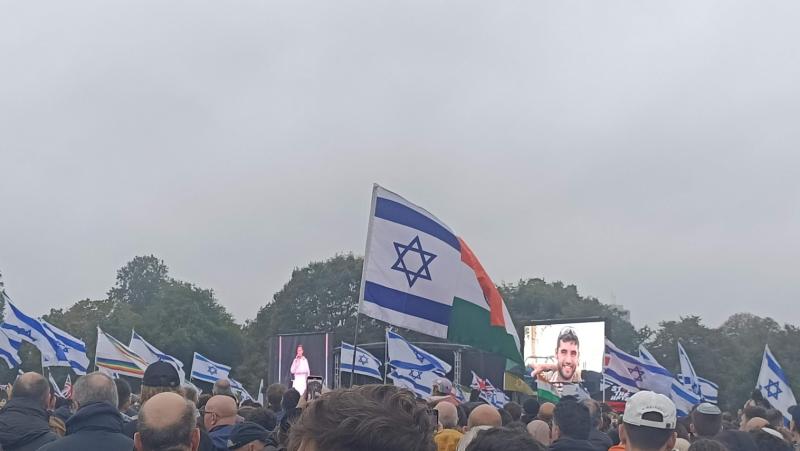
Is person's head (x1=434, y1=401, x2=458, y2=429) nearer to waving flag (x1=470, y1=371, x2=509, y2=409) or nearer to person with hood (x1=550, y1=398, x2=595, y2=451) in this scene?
person with hood (x1=550, y1=398, x2=595, y2=451)

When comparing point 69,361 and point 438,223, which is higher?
point 438,223

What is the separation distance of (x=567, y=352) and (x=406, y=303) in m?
28.5

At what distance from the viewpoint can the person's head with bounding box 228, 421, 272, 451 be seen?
6.26 metres

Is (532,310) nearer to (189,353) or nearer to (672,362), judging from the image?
(672,362)

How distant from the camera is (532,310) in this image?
93250mm

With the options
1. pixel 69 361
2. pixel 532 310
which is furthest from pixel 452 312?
pixel 532 310

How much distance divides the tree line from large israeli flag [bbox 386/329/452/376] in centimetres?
4745

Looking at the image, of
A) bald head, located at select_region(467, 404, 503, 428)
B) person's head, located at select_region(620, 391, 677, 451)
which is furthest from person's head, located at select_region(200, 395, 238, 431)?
person's head, located at select_region(620, 391, 677, 451)

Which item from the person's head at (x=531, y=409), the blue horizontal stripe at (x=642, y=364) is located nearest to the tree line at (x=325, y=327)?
the blue horizontal stripe at (x=642, y=364)

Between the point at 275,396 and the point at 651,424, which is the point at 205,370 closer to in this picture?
the point at 275,396

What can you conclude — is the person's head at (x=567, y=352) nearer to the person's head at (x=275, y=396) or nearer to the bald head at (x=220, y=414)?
the person's head at (x=275, y=396)

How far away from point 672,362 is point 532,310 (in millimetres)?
15919

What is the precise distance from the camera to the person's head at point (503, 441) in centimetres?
361

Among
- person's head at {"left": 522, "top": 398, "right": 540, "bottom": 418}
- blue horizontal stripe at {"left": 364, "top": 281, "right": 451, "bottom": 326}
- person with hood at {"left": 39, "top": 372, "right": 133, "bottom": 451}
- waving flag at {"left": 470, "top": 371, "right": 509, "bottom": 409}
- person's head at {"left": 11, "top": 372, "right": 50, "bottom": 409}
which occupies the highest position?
blue horizontal stripe at {"left": 364, "top": 281, "right": 451, "bottom": 326}
